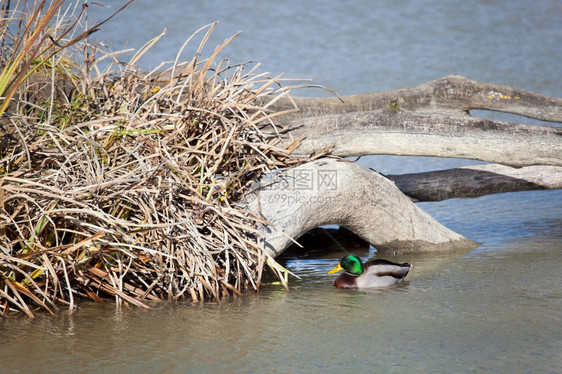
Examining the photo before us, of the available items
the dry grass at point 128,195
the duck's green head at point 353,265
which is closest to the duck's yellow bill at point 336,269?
the duck's green head at point 353,265

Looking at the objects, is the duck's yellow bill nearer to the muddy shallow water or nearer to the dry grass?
the muddy shallow water

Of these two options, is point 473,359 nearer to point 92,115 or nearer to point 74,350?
point 74,350

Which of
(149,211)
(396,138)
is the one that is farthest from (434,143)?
(149,211)

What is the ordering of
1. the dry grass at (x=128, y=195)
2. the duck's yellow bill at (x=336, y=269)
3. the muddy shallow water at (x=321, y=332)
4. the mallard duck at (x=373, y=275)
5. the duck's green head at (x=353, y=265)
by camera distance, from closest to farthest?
the muddy shallow water at (x=321, y=332) < the dry grass at (x=128, y=195) < the mallard duck at (x=373, y=275) < the duck's green head at (x=353, y=265) < the duck's yellow bill at (x=336, y=269)

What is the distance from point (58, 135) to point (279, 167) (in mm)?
1802

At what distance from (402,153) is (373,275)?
1313 mm

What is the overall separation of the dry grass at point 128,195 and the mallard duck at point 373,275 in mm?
661

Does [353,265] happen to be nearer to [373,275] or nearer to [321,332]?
[373,275]

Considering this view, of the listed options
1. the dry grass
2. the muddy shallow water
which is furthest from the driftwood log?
the muddy shallow water

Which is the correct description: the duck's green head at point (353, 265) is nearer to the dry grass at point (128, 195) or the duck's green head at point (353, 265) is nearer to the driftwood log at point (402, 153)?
the driftwood log at point (402, 153)

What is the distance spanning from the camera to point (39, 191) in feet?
13.1

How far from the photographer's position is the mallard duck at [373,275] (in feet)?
16.0

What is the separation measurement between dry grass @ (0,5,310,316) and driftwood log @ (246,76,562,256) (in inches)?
14.0

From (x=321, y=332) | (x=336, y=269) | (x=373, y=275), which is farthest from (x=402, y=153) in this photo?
(x=321, y=332)
